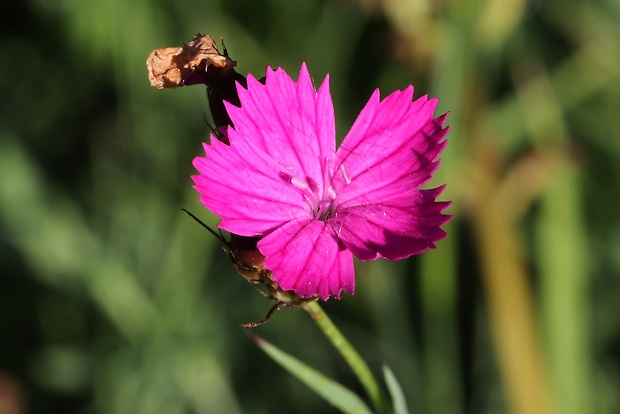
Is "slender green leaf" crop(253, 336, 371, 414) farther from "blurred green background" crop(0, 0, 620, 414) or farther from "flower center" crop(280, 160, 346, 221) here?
"blurred green background" crop(0, 0, 620, 414)

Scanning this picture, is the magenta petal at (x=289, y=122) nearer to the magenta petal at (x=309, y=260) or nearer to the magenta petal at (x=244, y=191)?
the magenta petal at (x=244, y=191)

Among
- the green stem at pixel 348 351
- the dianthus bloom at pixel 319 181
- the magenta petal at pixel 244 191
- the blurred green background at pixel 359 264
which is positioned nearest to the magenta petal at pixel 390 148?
the dianthus bloom at pixel 319 181

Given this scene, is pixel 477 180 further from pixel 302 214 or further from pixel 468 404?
pixel 302 214

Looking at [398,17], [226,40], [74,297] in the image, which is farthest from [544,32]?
[74,297]

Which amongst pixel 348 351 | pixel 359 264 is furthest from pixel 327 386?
pixel 359 264

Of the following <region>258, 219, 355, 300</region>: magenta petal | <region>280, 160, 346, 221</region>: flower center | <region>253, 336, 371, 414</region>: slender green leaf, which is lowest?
<region>253, 336, 371, 414</region>: slender green leaf

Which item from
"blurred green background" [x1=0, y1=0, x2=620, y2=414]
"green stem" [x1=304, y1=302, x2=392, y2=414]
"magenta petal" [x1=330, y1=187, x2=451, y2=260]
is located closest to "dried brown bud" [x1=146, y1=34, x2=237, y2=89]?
"magenta petal" [x1=330, y1=187, x2=451, y2=260]

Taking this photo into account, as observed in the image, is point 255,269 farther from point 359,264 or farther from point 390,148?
point 359,264
